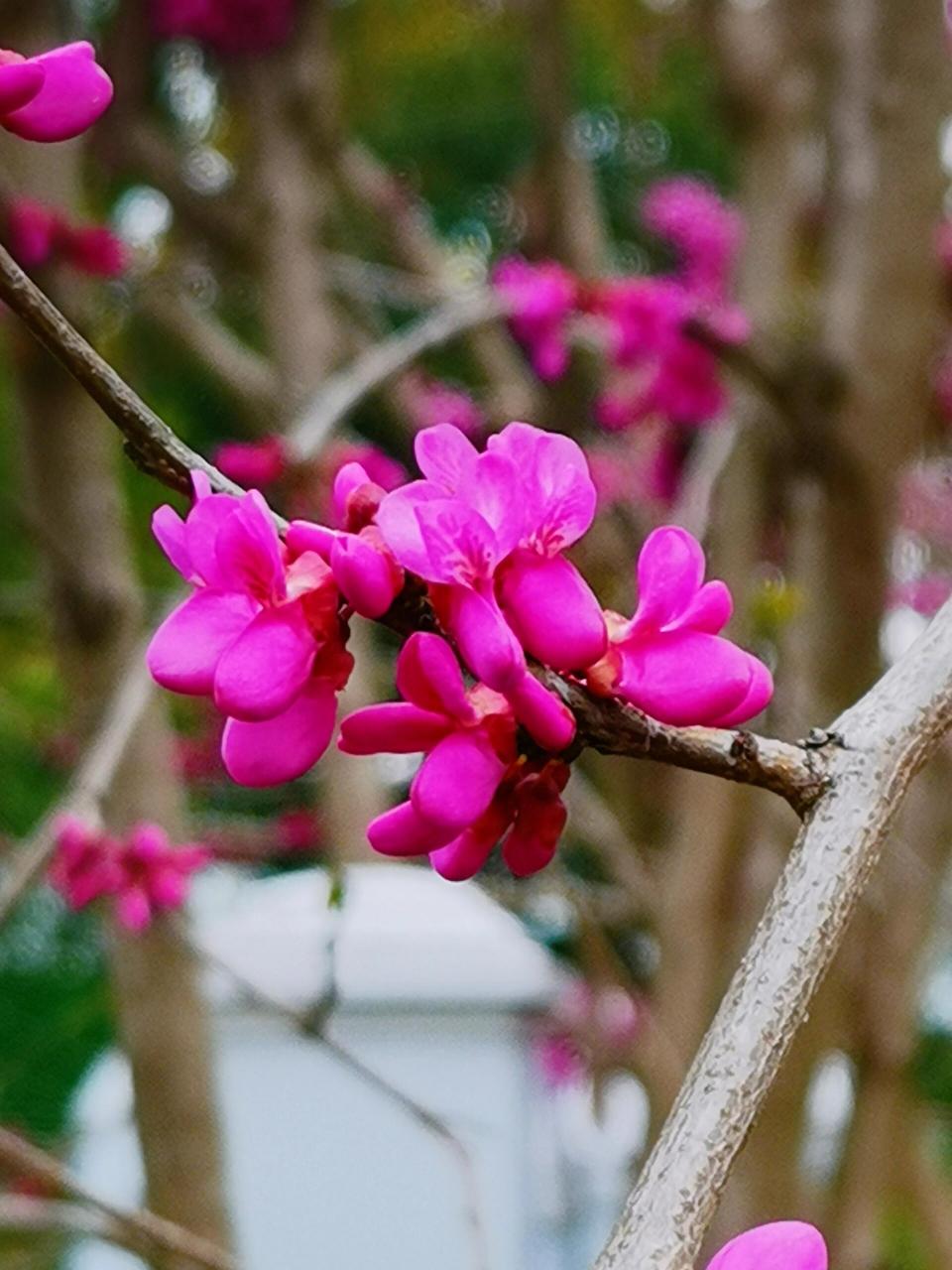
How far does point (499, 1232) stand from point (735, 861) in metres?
0.56

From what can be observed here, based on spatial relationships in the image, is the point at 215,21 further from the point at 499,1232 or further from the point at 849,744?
the point at 849,744

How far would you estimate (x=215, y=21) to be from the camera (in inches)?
106

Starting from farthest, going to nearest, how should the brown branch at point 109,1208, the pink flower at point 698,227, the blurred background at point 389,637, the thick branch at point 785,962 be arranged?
the pink flower at point 698,227
the blurred background at point 389,637
the brown branch at point 109,1208
the thick branch at point 785,962

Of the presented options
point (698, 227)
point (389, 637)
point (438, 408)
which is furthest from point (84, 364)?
point (389, 637)

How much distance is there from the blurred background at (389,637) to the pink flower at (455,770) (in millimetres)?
462

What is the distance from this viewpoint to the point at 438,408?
262 cm

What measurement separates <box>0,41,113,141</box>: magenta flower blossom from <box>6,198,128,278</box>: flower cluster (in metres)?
0.95

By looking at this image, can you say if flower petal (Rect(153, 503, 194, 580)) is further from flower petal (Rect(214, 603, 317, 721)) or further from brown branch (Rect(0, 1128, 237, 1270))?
brown branch (Rect(0, 1128, 237, 1270))

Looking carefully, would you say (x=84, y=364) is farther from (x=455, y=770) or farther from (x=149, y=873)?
(x=149, y=873)

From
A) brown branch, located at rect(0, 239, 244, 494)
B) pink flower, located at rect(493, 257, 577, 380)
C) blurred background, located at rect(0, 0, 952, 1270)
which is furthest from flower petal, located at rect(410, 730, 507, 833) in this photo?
pink flower, located at rect(493, 257, 577, 380)

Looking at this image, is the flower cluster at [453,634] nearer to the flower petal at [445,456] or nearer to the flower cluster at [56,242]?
the flower petal at [445,456]

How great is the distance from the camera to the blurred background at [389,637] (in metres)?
1.48

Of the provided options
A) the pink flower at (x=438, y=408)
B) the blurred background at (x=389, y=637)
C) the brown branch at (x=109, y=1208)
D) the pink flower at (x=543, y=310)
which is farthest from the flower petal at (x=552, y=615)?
the pink flower at (x=438, y=408)

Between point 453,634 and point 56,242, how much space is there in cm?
109
